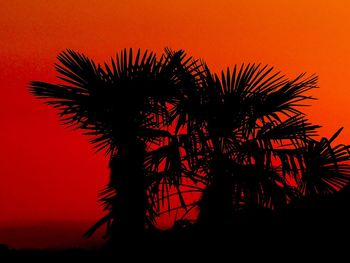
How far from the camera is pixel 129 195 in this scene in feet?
22.5

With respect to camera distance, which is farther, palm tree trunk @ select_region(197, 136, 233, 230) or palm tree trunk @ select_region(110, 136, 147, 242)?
palm tree trunk @ select_region(197, 136, 233, 230)

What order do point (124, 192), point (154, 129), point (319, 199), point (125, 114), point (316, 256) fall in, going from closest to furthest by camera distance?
point (316, 256)
point (319, 199)
point (124, 192)
point (125, 114)
point (154, 129)

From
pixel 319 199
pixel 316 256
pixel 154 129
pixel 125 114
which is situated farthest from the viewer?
pixel 154 129

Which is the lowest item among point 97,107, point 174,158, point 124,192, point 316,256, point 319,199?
point 316,256

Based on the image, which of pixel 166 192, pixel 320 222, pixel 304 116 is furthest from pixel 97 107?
pixel 320 222

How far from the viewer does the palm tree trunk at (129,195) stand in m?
6.79

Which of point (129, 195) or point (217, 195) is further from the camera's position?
point (217, 195)

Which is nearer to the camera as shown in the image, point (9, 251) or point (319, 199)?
point (319, 199)

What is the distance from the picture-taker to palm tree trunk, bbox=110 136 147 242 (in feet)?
22.3

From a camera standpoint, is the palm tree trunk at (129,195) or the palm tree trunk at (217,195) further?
the palm tree trunk at (217,195)

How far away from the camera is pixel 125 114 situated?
7332 millimetres

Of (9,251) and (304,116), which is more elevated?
(304,116)

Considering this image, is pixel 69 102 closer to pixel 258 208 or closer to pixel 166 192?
pixel 166 192

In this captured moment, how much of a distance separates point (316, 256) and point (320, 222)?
0.97 ft
